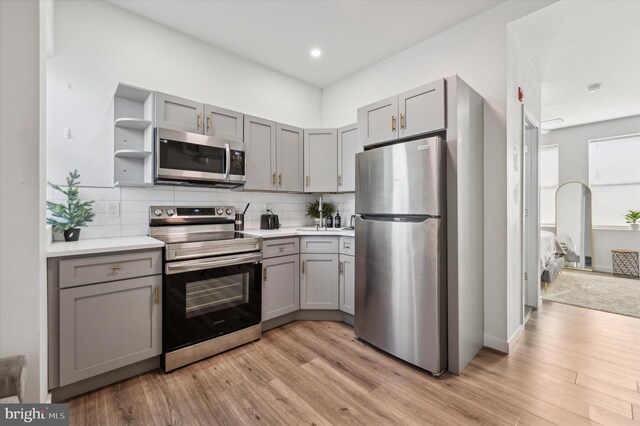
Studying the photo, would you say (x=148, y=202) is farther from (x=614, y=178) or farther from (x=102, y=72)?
(x=614, y=178)

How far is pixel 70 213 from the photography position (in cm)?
209

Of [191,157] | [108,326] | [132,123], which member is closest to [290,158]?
[191,157]

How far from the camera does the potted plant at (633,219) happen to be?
4.96 meters

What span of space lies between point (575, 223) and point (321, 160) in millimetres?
5613

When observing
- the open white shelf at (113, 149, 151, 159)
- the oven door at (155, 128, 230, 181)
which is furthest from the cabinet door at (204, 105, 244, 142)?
the open white shelf at (113, 149, 151, 159)

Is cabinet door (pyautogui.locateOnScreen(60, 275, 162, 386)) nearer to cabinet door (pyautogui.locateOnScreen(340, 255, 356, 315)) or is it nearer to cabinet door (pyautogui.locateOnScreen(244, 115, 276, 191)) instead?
cabinet door (pyautogui.locateOnScreen(244, 115, 276, 191))

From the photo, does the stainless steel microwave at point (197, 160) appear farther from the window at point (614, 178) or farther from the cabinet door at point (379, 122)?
the window at point (614, 178)

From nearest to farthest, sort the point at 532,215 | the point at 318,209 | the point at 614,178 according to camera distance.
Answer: the point at 532,215, the point at 318,209, the point at 614,178

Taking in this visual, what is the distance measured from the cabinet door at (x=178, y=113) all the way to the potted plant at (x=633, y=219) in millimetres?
7101

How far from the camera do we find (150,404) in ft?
5.76

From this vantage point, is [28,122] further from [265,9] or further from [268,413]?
[265,9]

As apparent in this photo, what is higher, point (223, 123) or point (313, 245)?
point (223, 123)

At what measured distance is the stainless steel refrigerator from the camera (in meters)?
2.06

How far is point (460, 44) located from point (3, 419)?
3696 mm
